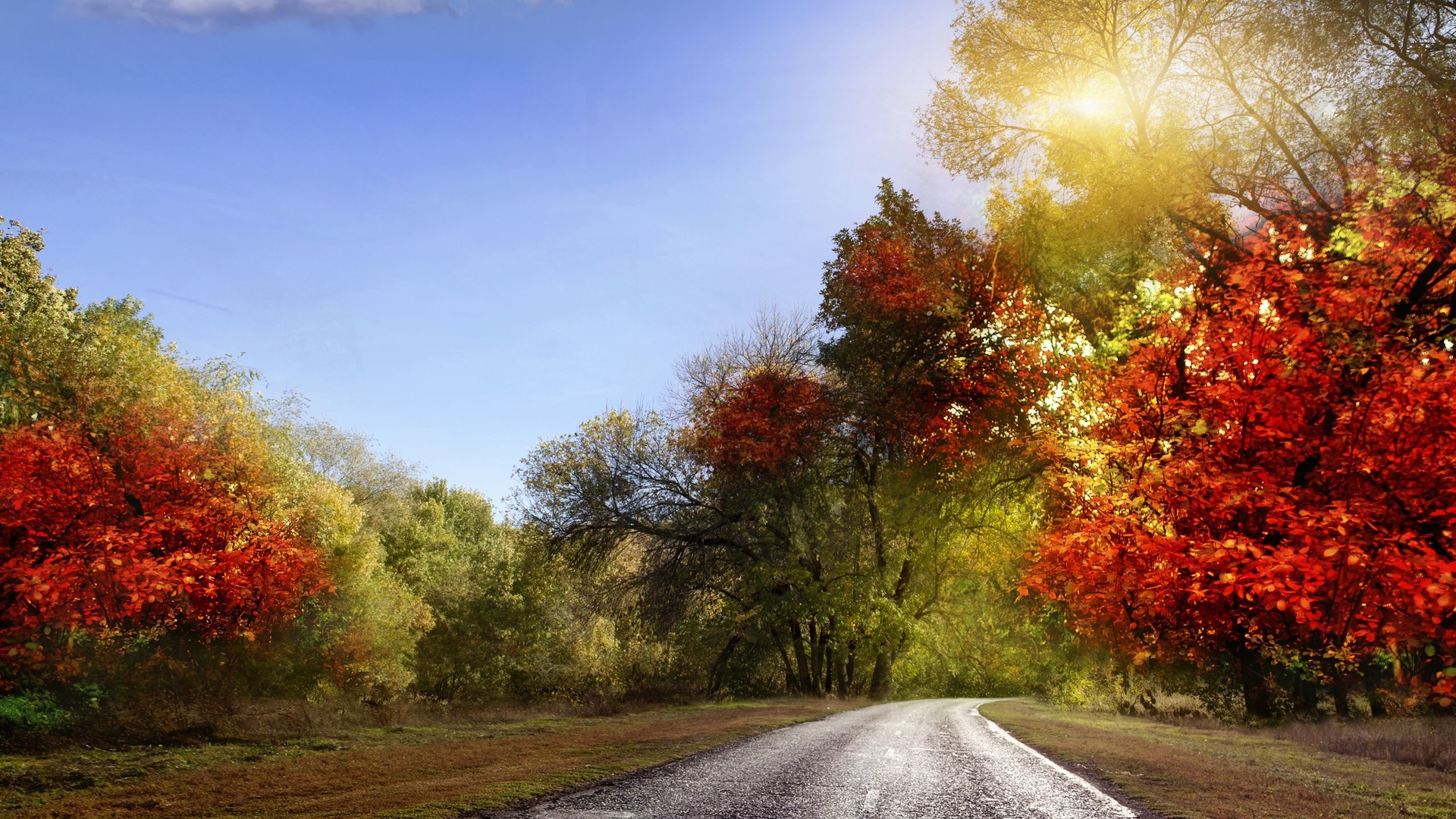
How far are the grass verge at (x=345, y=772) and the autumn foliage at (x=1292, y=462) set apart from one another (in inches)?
421

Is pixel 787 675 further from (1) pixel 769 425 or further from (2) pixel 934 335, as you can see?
(2) pixel 934 335

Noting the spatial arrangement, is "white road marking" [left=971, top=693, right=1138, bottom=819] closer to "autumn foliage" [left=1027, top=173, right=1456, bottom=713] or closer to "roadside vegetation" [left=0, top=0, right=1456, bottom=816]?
"roadside vegetation" [left=0, top=0, right=1456, bottom=816]

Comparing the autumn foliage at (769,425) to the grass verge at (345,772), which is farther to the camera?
the autumn foliage at (769,425)

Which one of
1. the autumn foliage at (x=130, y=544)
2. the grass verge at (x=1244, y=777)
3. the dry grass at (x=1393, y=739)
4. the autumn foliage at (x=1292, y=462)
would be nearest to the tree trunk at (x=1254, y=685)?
the autumn foliage at (x=1292, y=462)

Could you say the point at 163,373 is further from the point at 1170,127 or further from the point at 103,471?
the point at 1170,127

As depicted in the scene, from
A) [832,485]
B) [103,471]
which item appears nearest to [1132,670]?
[832,485]

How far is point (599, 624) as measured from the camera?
49.0m

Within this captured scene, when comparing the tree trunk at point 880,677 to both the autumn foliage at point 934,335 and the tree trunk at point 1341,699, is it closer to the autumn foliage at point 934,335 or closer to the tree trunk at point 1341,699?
the autumn foliage at point 934,335

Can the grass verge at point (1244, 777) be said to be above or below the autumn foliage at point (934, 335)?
below

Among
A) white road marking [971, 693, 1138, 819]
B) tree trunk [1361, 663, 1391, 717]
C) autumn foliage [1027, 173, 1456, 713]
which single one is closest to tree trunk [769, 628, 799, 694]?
white road marking [971, 693, 1138, 819]

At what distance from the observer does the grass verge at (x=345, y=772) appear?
9.80m

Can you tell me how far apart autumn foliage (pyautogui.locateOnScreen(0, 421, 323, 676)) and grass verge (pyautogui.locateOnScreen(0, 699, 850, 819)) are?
11.0 metres

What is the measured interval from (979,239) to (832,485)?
1231cm

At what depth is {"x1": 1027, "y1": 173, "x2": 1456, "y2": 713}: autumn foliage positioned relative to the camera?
544 inches
